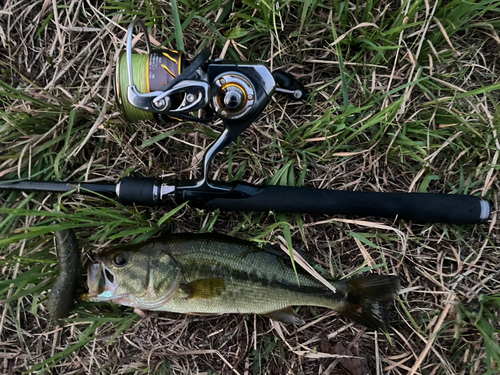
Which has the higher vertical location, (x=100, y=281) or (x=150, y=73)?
(x=150, y=73)

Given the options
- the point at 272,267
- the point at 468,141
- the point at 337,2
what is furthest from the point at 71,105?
the point at 468,141

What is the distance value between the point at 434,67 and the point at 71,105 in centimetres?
262

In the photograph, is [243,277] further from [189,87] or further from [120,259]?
[189,87]

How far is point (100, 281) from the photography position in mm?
2074

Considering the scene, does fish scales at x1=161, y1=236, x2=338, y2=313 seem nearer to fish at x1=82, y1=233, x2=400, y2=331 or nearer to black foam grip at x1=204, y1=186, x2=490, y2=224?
fish at x1=82, y1=233, x2=400, y2=331

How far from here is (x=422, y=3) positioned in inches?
90.4

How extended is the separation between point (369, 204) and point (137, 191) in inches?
58.1

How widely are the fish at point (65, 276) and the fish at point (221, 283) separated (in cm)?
14

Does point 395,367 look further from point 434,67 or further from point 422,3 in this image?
point 422,3

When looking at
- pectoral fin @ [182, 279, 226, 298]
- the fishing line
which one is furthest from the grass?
the fishing line

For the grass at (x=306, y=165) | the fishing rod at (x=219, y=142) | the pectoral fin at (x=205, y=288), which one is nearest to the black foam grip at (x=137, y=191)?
the fishing rod at (x=219, y=142)

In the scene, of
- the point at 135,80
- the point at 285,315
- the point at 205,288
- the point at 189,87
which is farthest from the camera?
the point at 285,315

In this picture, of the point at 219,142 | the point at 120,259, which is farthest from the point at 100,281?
the point at 219,142

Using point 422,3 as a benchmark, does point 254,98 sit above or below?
below
